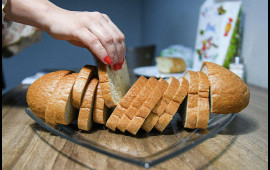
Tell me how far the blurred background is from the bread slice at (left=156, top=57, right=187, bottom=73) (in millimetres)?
657

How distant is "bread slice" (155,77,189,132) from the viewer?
3.02 ft

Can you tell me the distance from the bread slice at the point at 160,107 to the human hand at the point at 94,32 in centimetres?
28

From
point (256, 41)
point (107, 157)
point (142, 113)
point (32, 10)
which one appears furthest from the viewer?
point (256, 41)

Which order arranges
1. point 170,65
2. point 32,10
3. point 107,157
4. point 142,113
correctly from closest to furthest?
1. point 107,157
2. point 142,113
3. point 32,10
4. point 170,65

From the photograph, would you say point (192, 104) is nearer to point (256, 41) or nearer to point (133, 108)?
point (133, 108)

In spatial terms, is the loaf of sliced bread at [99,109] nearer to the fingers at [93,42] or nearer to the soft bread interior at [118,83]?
the soft bread interior at [118,83]

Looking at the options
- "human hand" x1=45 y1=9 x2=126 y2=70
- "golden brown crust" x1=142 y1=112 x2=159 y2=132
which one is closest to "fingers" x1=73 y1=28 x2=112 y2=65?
"human hand" x1=45 y1=9 x2=126 y2=70

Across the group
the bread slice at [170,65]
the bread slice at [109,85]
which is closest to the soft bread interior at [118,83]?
the bread slice at [109,85]

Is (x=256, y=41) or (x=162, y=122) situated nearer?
(x=162, y=122)

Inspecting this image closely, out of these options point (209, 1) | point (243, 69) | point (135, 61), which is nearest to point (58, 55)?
point (135, 61)

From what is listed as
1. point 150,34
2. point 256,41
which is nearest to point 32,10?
point 256,41

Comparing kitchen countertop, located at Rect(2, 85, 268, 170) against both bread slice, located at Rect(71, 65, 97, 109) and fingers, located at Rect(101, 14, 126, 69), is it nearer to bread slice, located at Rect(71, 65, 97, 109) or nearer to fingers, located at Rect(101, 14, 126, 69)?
bread slice, located at Rect(71, 65, 97, 109)

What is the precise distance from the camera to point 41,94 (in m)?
0.97

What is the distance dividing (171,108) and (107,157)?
1.20 feet
